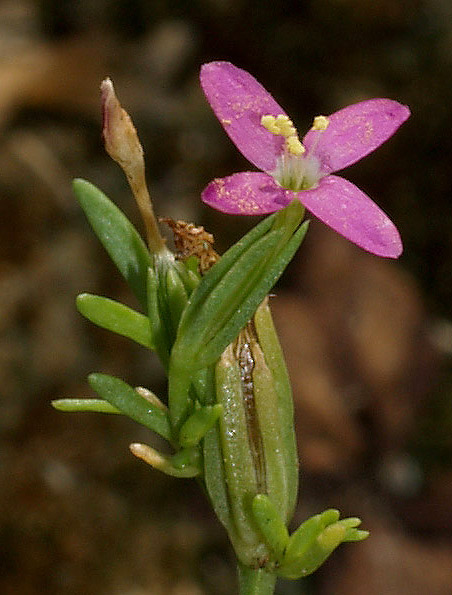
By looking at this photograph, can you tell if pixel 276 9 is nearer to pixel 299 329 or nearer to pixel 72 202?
pixel 72 202

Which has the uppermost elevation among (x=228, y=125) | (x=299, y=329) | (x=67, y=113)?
(x=228, y=125)

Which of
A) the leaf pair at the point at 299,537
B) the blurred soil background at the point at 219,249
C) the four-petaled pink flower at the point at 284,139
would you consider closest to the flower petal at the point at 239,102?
the four-petaled pink flower at the point at 284,139

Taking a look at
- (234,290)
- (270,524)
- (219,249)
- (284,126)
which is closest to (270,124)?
(284,126)

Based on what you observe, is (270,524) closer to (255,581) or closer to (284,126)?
(255,581)

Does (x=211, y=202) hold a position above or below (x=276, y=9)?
above

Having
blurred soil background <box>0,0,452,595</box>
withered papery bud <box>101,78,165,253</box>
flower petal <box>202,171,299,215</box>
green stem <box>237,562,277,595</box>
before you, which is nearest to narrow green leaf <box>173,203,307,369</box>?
flower petal <box>202,171,299,215</box>

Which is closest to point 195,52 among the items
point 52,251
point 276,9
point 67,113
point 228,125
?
point 276,9

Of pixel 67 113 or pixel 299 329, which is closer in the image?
pixel 299 329
